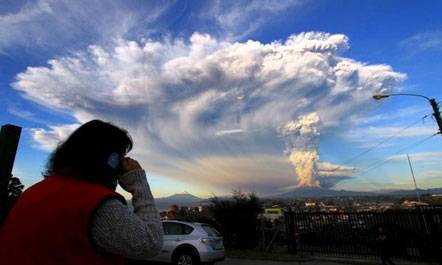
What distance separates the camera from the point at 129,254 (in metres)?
1.56

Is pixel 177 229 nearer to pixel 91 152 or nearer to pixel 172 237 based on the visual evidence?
pixel 172 237

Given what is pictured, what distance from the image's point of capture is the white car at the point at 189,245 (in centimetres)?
1314

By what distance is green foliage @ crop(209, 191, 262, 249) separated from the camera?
72.5ft

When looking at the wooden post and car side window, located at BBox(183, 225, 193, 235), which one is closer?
the wooden post

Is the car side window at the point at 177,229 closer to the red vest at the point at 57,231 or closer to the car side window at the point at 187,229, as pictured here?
the car side window at the point at 187,229

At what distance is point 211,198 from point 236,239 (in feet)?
9.83

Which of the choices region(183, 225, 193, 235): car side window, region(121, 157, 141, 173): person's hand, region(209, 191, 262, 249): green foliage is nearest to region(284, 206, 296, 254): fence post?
region(209, 191, 262, 249): green foliage

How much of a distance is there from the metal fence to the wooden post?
13.5m

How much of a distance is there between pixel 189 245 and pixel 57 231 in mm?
12408

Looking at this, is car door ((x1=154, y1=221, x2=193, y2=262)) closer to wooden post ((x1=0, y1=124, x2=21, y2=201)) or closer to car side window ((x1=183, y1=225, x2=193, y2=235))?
car side window ((x1=183, y1=225, x2=193, y2=235))

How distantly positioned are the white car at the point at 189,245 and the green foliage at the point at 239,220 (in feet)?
27.8

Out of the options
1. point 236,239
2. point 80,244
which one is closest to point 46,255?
point 80,244

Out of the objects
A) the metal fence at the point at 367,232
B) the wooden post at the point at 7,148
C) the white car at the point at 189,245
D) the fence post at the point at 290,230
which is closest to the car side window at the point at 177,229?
the white car at the point at 189,245

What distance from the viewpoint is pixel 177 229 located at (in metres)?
13.8
